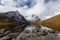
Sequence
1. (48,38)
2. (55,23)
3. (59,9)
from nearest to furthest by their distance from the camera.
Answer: (48,38)
(55,23)
(59,9)

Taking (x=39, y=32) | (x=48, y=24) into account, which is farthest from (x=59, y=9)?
(x=39, y=32)

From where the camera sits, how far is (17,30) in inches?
194

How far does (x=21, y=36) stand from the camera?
177 inches

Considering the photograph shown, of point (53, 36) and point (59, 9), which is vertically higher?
point (59, 9)

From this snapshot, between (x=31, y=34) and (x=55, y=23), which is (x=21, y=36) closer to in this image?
(x=31, y=34)

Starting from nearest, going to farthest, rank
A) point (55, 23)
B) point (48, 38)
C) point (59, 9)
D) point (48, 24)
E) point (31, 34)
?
point (48, 38) < point (31, 34) < point (55, 23) < point (48, 24) < point (59, 9)

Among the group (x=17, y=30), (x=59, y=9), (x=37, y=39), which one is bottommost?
(x=37, y=39)

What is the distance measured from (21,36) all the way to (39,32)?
2.13 ft

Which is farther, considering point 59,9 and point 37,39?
point 59,9

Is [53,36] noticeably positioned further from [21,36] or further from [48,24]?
[48,24]

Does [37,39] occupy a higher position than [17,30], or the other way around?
[17,30]

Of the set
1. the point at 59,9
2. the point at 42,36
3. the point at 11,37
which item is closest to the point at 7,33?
the point at 11,37

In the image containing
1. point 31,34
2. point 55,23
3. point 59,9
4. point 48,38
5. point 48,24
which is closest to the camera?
point 48,38

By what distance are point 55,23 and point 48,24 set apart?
47cm
